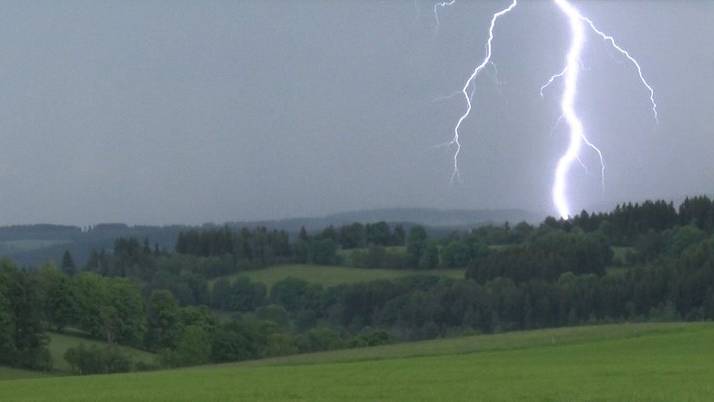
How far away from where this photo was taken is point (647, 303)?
89.4m

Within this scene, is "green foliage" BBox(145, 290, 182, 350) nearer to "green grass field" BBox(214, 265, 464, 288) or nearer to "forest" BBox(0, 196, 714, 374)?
"forest" BBox(0, 196, 714, 374)

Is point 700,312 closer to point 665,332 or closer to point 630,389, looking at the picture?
point 665,332

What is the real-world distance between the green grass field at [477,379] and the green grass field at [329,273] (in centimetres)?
7068

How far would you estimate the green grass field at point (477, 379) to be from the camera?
2370 centimetres

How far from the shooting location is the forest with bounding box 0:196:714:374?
241ft

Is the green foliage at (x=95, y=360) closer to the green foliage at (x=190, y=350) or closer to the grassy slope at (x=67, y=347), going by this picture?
the grassy slope at (x=67, y=347)

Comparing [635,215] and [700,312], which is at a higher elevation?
[635,215]

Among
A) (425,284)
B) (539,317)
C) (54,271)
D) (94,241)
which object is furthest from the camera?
(94,241)

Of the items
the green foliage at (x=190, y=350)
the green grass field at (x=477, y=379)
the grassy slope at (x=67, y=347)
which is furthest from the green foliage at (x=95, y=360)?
the green grass field at (x=477, y=379)

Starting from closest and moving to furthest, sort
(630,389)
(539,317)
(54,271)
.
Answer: (630,389) → (54,271) → (539,317)

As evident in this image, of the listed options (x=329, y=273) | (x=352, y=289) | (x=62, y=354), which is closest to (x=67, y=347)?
(x=62, y=354)

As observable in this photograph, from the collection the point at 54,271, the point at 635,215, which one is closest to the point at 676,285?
the point at 635,215

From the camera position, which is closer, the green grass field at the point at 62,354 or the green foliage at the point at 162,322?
the green grass field at the point at 62,354

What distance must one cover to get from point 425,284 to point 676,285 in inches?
1021
